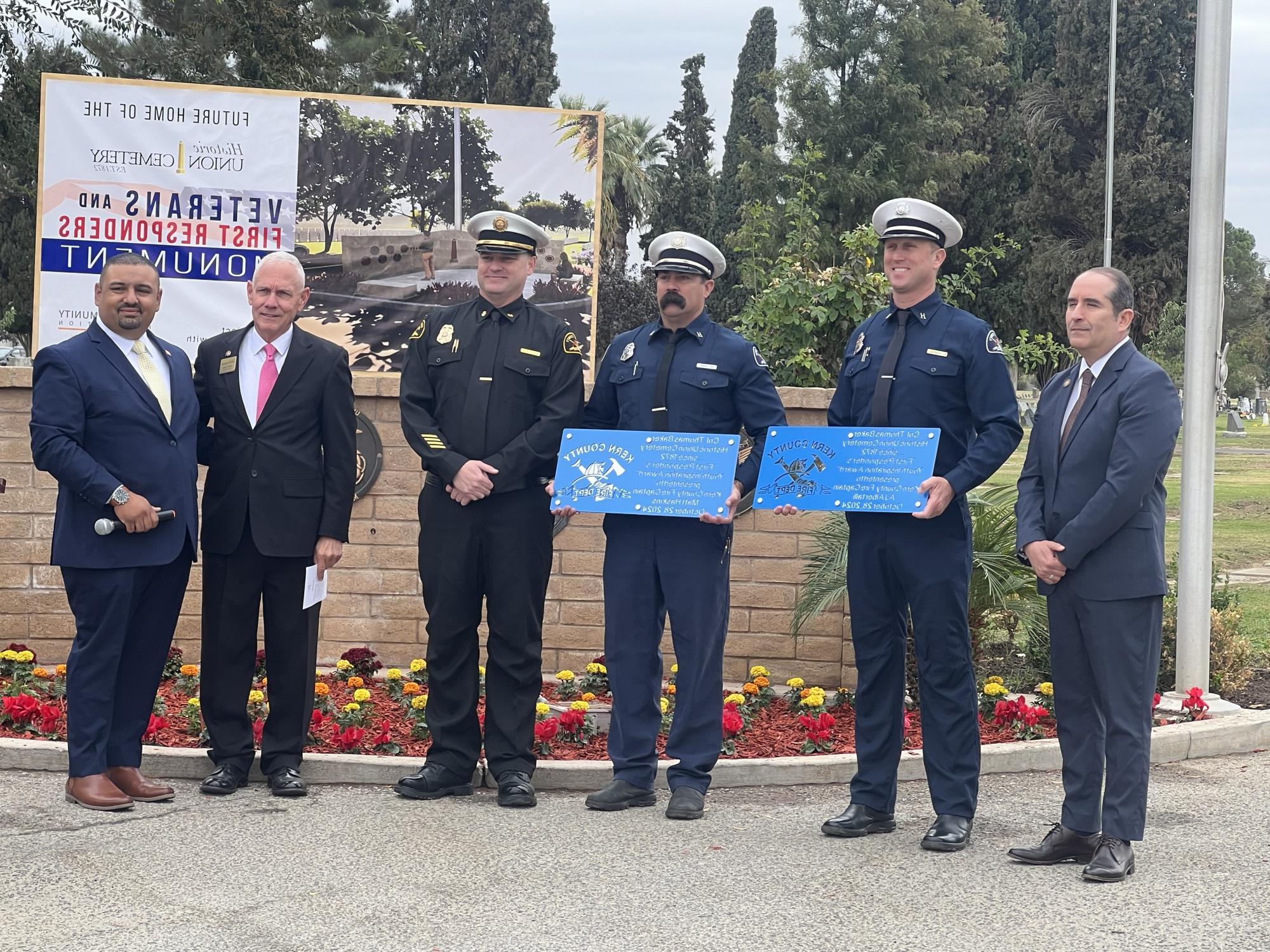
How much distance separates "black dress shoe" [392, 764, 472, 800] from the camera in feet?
18.8

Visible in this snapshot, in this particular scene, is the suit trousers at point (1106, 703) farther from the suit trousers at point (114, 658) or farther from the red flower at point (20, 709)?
the red flower at point (20, 709)

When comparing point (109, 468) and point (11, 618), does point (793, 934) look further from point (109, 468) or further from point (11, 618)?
point (11, 618)

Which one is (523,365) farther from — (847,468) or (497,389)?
(847,468)

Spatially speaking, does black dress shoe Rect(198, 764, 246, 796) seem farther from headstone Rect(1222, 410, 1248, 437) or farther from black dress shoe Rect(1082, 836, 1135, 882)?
headstone Rect(1222, 410, 1248, 437)

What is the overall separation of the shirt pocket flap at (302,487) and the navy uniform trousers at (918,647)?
6.89 feet

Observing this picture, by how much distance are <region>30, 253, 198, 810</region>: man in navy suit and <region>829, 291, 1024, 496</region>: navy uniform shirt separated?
2.66m

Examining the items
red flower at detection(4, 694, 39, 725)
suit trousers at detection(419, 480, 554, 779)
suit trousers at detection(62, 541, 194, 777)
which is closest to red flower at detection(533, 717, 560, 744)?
suit trousers at detection(419, 480, 554, 779)

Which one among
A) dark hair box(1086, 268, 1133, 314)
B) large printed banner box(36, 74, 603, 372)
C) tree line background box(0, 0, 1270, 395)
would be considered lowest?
dark hair box(1086, 268, 1133, 314)

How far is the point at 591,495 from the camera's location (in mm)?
5656

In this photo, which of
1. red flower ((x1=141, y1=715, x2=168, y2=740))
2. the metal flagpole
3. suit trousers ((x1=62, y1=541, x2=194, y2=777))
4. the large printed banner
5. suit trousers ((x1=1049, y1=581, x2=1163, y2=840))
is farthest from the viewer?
the large printed banner

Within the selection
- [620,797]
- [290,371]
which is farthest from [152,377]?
[620,797]

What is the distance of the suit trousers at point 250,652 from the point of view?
19.1ft

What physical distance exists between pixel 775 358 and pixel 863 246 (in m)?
0.94

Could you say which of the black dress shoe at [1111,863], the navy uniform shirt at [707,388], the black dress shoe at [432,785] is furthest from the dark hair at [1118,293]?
the black dress shoe at [432,785]
